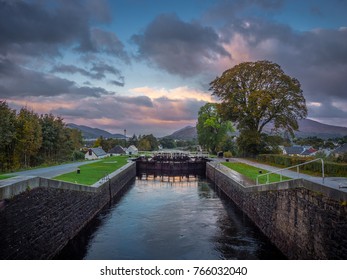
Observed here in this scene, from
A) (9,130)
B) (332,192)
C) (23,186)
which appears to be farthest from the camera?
(9,130)

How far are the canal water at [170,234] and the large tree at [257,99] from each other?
16582 mm

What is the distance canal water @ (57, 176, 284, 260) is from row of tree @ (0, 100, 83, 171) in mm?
12033

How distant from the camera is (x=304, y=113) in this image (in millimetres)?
33500

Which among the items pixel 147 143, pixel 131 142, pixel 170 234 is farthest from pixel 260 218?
pixel 131 142

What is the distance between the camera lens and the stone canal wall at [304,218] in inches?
269

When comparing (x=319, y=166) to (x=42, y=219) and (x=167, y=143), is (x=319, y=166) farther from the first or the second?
(x=167, y=143)

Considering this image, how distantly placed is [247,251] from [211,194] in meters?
13.0

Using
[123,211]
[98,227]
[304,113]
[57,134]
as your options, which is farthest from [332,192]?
[57,134]

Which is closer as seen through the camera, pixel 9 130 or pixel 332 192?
pixel 332 192

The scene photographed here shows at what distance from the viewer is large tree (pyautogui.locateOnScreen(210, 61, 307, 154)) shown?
33406mm

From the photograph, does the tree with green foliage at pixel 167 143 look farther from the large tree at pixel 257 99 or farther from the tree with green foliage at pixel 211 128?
the large tree at pixel 257 99

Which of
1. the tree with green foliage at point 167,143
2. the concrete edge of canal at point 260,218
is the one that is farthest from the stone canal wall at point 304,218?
the tree with green foliage at point 167,143
